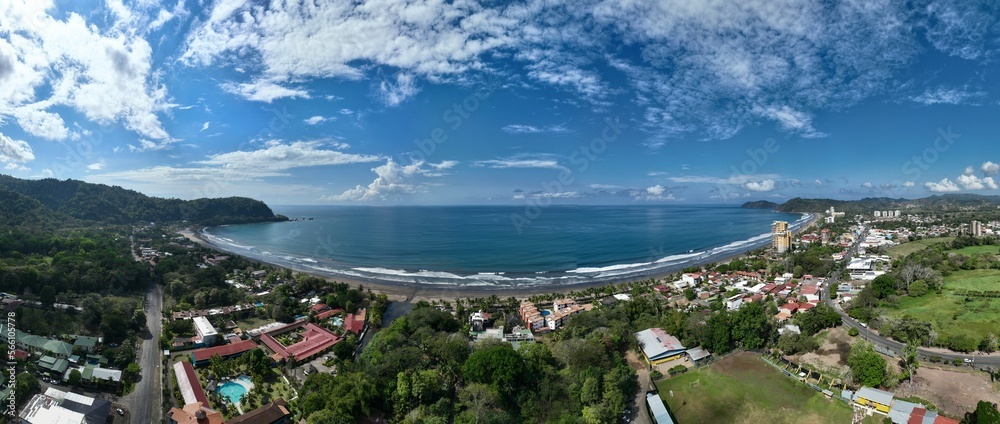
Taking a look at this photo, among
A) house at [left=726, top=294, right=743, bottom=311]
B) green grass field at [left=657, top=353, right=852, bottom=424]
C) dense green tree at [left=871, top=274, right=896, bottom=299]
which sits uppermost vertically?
dense green tree at [left=871, top=274, right=896, bottom=299]

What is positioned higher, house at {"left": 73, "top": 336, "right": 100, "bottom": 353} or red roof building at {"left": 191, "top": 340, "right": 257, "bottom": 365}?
house at {"left": 73, "top": 336, "right": 100, "bottom": 353}

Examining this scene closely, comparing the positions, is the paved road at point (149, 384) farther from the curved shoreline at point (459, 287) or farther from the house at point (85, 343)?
the curved shoreline at point (459, 287)

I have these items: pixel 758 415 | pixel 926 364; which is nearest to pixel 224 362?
pixel 758 415

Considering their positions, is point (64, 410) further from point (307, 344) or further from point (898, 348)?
point (898, 348)

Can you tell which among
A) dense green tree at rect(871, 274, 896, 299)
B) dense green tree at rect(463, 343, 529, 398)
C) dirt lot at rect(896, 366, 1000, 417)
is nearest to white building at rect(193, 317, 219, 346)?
dense green tree at rect(463, 343, 529, 398)

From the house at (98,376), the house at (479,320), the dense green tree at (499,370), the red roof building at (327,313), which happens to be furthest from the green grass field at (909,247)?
the house at (98,376)

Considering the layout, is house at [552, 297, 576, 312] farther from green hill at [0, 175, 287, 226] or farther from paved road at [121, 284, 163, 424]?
green hill at [0, 175, 287, 226]

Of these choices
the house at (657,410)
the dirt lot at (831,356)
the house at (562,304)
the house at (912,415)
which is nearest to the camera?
the house at (912,415)
